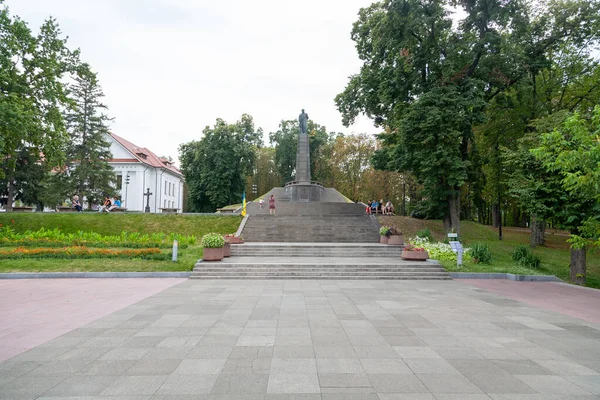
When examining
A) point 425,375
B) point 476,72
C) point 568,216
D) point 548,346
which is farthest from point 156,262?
point 476,72

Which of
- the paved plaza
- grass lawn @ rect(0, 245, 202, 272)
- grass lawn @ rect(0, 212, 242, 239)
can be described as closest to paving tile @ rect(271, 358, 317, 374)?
the paved plaza

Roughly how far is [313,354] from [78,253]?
13.5m

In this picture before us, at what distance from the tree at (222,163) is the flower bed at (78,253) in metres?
29.7

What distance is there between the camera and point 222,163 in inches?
1735

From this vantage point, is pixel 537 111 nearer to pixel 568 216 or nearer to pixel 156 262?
pixel 568 216

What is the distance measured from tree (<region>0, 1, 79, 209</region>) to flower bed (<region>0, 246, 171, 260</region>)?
8101mm

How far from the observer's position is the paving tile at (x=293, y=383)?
4.01m

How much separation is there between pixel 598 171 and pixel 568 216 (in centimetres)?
640

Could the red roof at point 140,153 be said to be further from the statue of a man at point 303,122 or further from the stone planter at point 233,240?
the stone planter at point 233,240

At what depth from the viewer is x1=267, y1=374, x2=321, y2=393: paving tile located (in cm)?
401

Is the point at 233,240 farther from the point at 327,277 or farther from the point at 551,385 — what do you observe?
the point at 551,385

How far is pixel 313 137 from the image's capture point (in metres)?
54.2

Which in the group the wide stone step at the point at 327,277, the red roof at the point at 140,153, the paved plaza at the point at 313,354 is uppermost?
the red roof at the point at 140,153

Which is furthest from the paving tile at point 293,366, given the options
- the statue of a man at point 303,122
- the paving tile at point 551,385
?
the statue of a man at point 303,122
